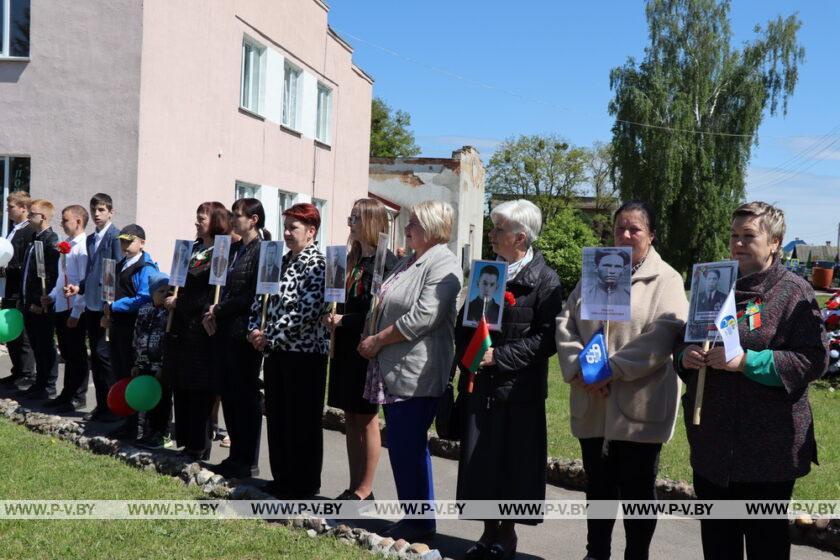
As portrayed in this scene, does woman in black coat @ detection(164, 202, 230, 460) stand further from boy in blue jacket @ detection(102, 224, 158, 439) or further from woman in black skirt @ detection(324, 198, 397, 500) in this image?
woman in black skirt @ detection(324, 198, 397, 500)

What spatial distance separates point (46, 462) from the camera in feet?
21.8

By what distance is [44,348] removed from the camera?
9.71 m

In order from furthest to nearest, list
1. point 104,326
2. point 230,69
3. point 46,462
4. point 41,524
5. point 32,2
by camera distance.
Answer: point 230,69
point 32,2
point 104,326
point 46,462
point 41,524

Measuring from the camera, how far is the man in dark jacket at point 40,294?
9469mm

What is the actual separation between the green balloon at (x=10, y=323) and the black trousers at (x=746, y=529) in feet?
25.1

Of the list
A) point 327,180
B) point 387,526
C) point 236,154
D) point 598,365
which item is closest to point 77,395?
point 387,526

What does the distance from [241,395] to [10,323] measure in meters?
4.06

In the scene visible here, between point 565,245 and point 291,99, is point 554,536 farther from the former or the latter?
point 565,245

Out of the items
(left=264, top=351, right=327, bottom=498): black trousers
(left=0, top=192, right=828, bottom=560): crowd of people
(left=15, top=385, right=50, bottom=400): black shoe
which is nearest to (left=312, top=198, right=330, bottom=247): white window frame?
(left=15, top=385, right=50, bottom=400): black shoe

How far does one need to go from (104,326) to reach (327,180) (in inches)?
590

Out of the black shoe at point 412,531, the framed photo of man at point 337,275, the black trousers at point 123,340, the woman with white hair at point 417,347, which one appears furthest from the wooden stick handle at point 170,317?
the black shoe at point 412,531

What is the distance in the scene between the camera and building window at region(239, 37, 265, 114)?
58.5 feet

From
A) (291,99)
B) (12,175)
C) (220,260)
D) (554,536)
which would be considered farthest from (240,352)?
(291,99)

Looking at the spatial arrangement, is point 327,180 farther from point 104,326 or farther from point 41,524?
point 41,524
